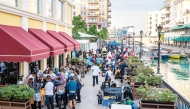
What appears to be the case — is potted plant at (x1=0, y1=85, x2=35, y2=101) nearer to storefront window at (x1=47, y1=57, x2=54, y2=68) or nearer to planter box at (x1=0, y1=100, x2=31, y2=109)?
planter box at (x1=0, y1=100, x2=31, y2=109)

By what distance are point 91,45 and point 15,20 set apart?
28604 millimetres

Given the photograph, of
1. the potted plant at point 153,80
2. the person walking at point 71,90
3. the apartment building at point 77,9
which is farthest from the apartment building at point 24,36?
the apartment building at point 77,9

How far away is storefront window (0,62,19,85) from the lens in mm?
11258

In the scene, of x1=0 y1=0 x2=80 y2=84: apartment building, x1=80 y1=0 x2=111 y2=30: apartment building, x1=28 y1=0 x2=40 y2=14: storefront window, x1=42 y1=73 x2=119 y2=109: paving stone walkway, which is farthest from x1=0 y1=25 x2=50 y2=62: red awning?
x1=80 y1=0 x2=111 y2=30: apartment building

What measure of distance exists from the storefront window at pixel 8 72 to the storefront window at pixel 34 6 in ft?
12.2

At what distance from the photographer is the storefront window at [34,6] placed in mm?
13624

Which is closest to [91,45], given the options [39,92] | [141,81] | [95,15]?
[141,81]

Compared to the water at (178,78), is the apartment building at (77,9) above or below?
above

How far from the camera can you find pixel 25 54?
31.4 ft

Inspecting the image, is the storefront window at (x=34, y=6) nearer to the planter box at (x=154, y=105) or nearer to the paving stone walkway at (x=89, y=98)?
the paving stone walkway at (x=89, y=98)

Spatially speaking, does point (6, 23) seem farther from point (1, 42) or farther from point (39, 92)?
point (39, 92)

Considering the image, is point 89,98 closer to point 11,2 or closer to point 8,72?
point 8,72

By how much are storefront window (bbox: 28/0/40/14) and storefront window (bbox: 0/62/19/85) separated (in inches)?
147

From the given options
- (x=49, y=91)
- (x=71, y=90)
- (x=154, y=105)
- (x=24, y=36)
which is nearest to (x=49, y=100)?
(x=49, y=91)
